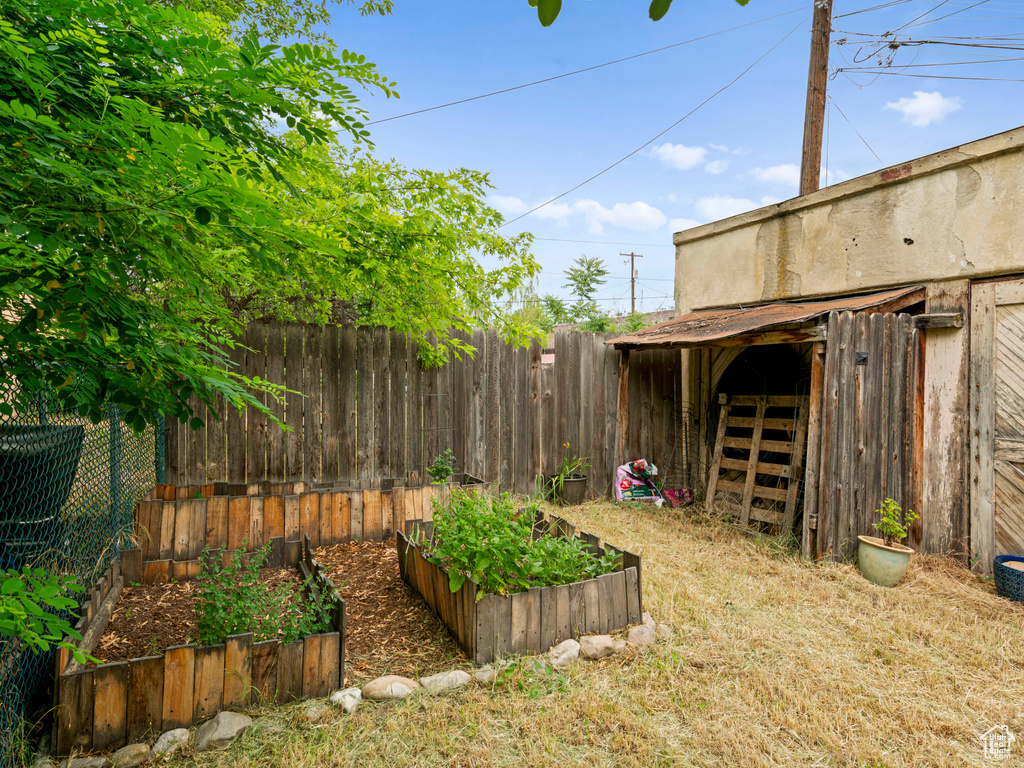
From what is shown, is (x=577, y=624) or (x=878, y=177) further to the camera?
(x=878, y=177)

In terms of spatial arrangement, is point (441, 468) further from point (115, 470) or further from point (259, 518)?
point (115, 470)

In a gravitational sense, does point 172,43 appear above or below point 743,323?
above

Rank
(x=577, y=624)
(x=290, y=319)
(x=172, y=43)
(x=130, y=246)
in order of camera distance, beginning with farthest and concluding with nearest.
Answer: (x=290, y=319) → (x=577, y=624) → (x=172, y=43) → (x=130, y=246)

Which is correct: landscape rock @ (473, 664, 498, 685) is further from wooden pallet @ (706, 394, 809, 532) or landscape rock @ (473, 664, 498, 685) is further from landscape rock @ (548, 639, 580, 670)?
wooden pallet @ (706, 394, 809, 532)

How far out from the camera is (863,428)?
432 cm

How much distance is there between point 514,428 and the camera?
591cm

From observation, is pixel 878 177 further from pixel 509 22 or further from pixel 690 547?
pixel 509 22

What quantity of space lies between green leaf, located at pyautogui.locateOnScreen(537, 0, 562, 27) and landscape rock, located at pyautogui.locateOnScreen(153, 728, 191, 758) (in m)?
2.60

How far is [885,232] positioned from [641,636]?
416 cm

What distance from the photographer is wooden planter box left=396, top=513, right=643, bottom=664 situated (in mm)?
2592

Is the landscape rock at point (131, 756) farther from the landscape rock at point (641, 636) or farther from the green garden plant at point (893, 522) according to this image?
the green garden plant at point (893, 522)

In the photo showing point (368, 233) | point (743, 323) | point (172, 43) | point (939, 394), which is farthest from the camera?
point (743, 323)

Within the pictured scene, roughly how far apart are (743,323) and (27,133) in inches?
191

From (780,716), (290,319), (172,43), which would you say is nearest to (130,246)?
(172,43)
